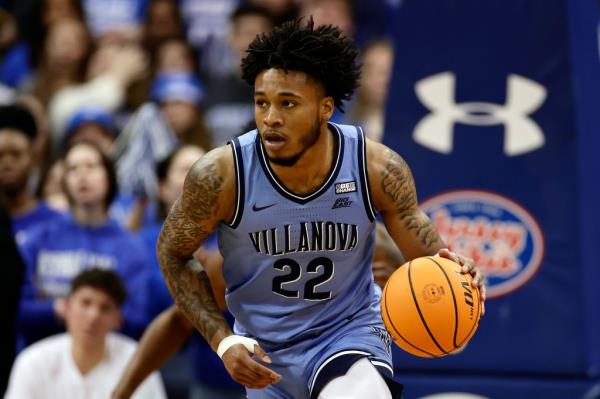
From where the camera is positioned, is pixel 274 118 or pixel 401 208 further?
pixel 401 208

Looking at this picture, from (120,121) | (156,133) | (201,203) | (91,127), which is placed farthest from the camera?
(120,121)

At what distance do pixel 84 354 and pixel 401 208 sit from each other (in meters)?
2.87

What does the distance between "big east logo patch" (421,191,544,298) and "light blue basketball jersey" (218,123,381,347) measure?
1.36 metres

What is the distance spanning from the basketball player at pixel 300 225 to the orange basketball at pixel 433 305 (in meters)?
0.13

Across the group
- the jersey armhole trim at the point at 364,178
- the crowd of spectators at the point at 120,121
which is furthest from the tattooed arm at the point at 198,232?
the crowd of spectators at the point at 120,121

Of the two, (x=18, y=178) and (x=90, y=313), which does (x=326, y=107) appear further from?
(x=18, y=178)

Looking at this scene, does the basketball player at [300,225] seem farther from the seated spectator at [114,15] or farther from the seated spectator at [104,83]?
Result: the seated spectator at [114,15]

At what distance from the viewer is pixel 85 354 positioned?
702 centimetres

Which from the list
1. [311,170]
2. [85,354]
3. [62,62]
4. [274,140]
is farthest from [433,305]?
[62,62]

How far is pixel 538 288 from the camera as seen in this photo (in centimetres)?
621

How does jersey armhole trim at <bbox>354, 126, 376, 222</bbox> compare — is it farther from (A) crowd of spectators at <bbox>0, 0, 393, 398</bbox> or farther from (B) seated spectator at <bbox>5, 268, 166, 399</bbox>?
(B) seated spectator at <bbox>5, 268, 166, 399</bbox>

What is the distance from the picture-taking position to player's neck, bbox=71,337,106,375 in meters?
7.01

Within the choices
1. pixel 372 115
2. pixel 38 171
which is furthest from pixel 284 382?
pixel 38 171

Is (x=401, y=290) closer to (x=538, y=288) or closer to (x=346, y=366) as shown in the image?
(x=346, y=366)
